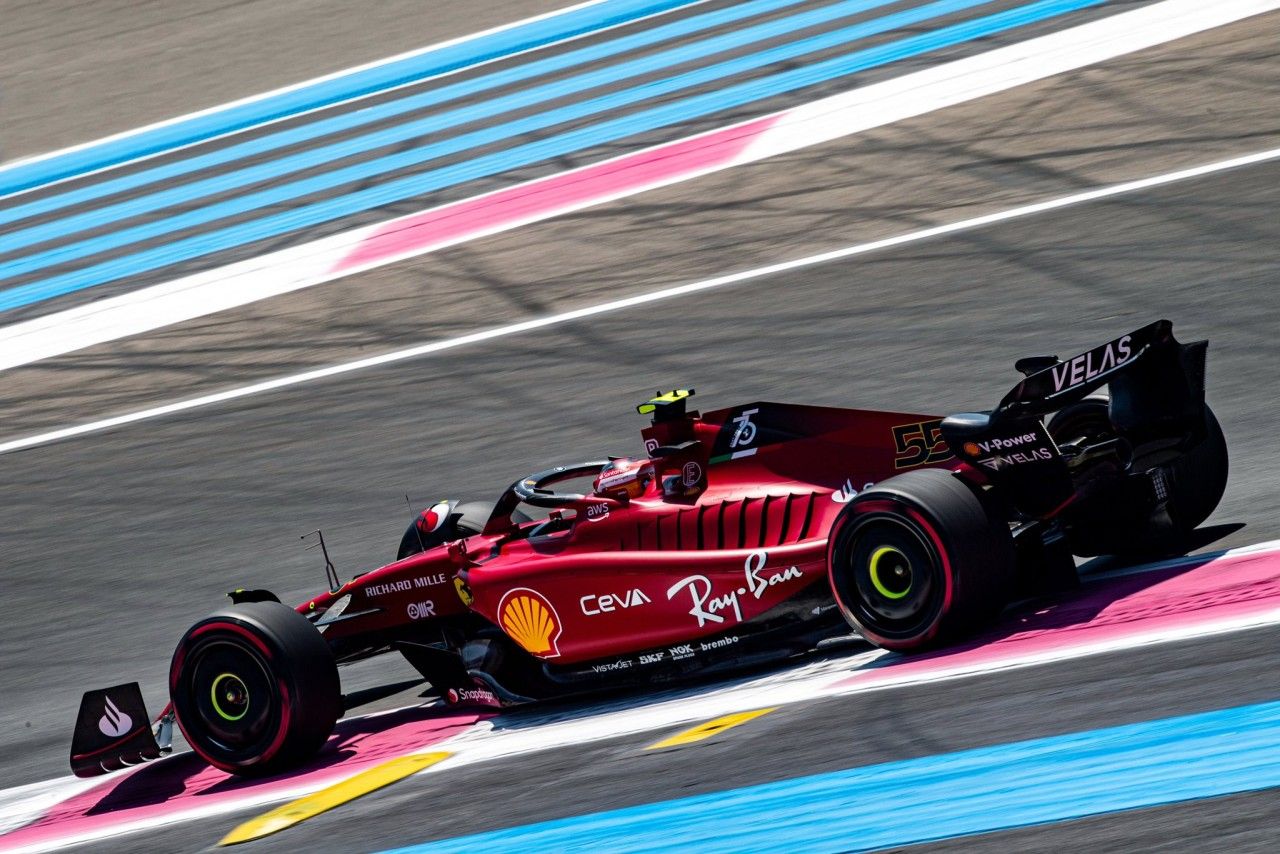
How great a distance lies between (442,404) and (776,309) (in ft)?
7.61

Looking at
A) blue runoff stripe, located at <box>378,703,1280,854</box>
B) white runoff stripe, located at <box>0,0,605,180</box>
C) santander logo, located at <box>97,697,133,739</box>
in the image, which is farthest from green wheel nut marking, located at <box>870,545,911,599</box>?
white runoff stripe, located at <box>0,0,605,180</box>

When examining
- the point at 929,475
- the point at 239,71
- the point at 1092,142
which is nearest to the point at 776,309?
the point at 1092,142

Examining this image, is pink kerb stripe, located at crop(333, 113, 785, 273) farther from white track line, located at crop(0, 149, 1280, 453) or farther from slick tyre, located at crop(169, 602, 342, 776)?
slick tyre, located at crop(169, 602, 342, 776)

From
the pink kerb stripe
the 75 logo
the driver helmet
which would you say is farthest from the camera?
the pink kerb stripe

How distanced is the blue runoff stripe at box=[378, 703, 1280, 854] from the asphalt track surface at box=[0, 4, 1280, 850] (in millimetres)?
98

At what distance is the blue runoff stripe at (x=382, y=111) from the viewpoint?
1886 cm

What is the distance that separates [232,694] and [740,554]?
203 cm

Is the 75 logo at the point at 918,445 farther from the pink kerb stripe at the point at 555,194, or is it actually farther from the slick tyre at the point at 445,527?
the pink kerb stripe at the point at 555,194

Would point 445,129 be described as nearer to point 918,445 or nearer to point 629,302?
point 629,302

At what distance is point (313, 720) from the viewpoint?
6164 mm

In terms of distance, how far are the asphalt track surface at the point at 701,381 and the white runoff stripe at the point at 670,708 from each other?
0.41 ft

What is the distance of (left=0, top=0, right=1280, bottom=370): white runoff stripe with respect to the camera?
1445 centimetres

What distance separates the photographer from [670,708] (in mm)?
5684

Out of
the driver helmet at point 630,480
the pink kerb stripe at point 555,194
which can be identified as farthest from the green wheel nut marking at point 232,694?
the pink kerb stripe at point 555,194
